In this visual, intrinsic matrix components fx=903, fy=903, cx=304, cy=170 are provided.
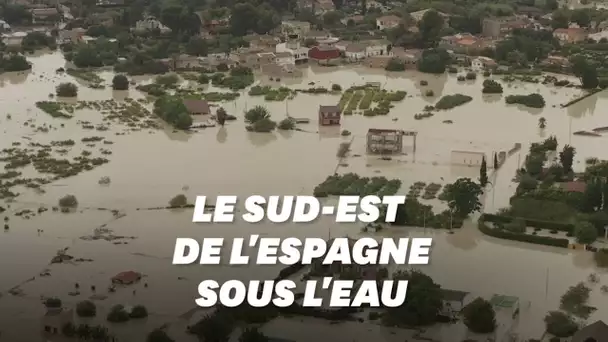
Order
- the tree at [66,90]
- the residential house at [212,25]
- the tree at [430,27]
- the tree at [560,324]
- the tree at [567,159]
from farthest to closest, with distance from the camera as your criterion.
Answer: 1. the residential house at [212,25]
2. the tree at [430,27]
3. the tree at [66,90]
4. the tree at [567,159]
5. the tree at [560,324]

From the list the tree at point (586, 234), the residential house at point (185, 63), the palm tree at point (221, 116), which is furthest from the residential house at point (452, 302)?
the residential house at point (185, 63)

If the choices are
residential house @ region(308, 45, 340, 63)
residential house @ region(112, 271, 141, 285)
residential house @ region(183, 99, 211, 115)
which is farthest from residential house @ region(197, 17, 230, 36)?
residential house @ region(112, 271, 141, 285)

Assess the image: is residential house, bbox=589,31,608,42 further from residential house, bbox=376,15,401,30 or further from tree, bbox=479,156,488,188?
tree, bbox=479,156,488,188

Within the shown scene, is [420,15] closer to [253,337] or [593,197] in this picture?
[593,197]

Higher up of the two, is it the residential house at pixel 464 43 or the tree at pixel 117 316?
the tree at pixel 117 316

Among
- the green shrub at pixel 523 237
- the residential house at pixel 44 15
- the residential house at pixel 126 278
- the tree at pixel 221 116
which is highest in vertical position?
the residential house at pixel 126 278

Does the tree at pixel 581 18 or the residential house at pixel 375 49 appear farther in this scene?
the tree at pixel 581 18

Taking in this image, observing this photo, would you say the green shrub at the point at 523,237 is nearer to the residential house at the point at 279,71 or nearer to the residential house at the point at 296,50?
the residential house at the point at 279,71

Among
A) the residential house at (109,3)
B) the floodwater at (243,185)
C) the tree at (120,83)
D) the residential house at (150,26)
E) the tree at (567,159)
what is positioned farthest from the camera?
the residential house at (109,3)
